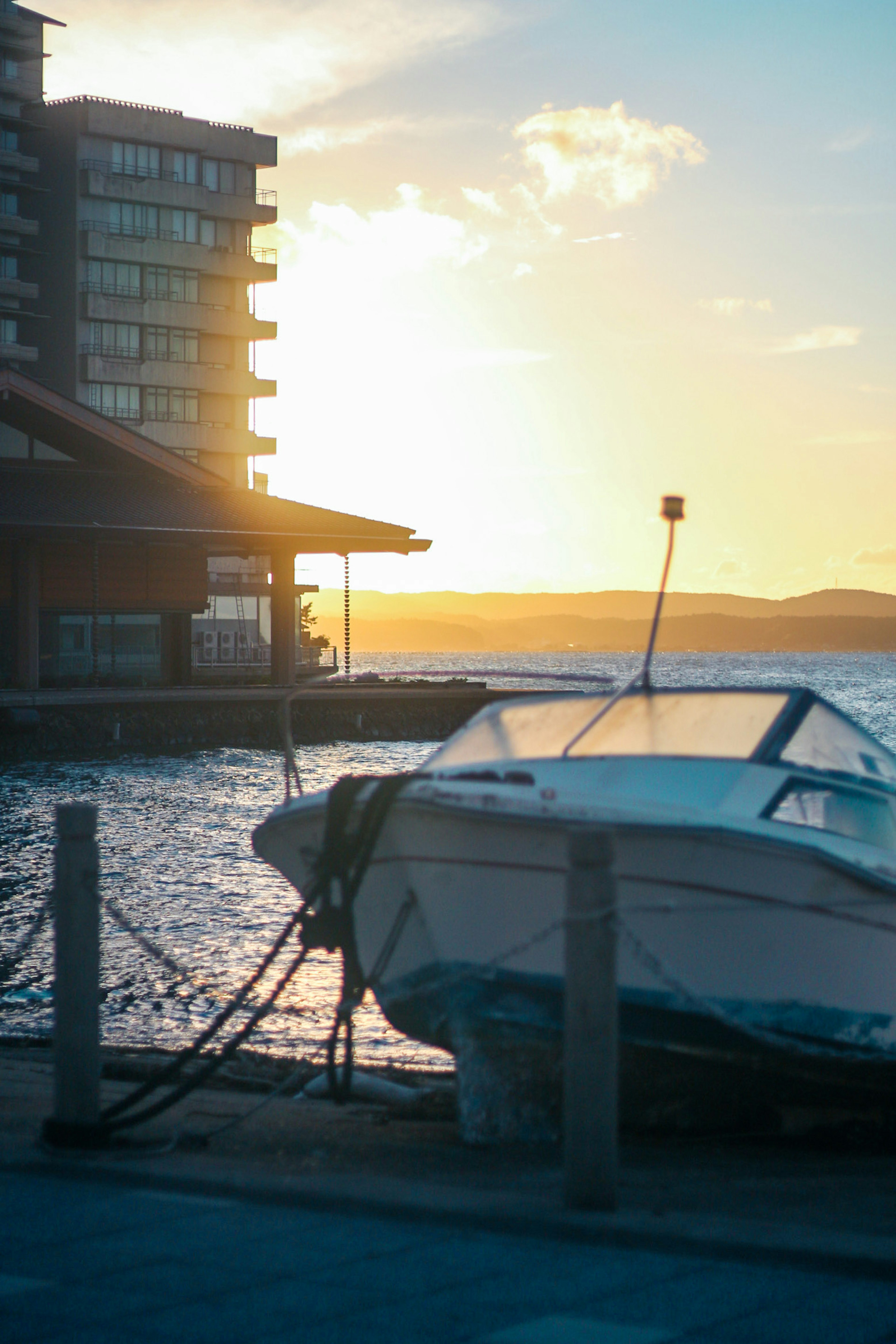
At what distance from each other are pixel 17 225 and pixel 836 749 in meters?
75.4

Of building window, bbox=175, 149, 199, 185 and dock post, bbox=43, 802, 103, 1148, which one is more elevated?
building window, bbox=175, 149, 199, 185

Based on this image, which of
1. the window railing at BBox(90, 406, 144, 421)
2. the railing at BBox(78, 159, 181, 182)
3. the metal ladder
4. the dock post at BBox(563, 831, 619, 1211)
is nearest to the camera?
the dock post at BBox(563, 831, 619, 1211)

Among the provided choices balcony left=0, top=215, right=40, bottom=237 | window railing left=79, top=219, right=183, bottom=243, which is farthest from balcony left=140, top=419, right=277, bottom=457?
balcony left=0, top=215, right=40, bottom=237

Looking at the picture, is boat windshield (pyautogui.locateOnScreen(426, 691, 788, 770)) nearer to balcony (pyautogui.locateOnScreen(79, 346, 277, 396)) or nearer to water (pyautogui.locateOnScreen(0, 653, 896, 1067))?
water (pyautogui.locateOnScreen(0, 653, 896, 1067))

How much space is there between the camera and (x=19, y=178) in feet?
248

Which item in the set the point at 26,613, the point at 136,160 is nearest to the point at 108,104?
the point at 136,160

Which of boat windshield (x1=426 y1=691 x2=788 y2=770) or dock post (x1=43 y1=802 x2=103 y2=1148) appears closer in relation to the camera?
dock post (x1=43 y1=802 x2=103 y2=1148)

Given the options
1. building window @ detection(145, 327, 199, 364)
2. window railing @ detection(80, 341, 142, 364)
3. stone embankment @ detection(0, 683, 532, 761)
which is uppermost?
building window @ detection(145, 327, 199, 364)

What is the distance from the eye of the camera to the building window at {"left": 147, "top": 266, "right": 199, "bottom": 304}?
→ 78.1m

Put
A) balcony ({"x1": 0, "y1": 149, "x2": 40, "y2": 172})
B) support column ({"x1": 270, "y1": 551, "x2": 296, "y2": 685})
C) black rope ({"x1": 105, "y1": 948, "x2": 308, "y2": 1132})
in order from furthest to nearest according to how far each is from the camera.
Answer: balcony ({"x1": 0, "y1": 149, "x2": 40, "y2": 172}) → support column ({"x1": 270, "y1": 551, "x2": 296, "y2": 685}) → black rope ({"x1": 105, "y1": 948, "x2": 308, "y2": 1132})

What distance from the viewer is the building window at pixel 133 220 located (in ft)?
254

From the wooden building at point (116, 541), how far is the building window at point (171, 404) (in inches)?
1396

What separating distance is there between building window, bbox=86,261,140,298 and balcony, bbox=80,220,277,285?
454mm

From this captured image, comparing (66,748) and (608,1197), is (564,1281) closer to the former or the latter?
(608,1197)
